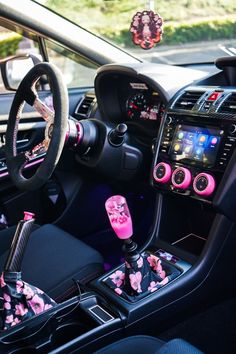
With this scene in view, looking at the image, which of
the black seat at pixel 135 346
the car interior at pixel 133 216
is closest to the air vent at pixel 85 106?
the car interior at pixel 133 216

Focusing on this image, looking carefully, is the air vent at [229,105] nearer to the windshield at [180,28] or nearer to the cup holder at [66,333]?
the windshield at [180,28]

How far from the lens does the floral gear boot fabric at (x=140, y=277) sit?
56.5 inches

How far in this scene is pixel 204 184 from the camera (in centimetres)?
150

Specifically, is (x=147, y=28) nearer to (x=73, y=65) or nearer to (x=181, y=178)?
(x=73, y=65)

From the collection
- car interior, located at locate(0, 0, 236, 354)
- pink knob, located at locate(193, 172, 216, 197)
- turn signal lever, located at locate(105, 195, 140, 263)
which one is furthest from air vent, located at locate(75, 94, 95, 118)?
turn signal lever, located at locate(105, 195, 140, 263)

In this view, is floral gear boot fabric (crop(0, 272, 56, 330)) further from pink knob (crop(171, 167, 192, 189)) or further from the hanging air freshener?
the hanging air freshener

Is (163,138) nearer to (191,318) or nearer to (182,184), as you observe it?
(182,184)

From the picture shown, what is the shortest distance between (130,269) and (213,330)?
0.53 meters

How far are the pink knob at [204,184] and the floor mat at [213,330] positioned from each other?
1.51 ft

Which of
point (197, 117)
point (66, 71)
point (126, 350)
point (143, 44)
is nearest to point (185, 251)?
point (197, 117)

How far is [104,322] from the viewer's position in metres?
1.34

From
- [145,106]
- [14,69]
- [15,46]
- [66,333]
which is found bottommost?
[66,333]

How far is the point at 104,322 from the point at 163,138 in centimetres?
69

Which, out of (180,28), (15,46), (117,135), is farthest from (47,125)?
(15,46)
